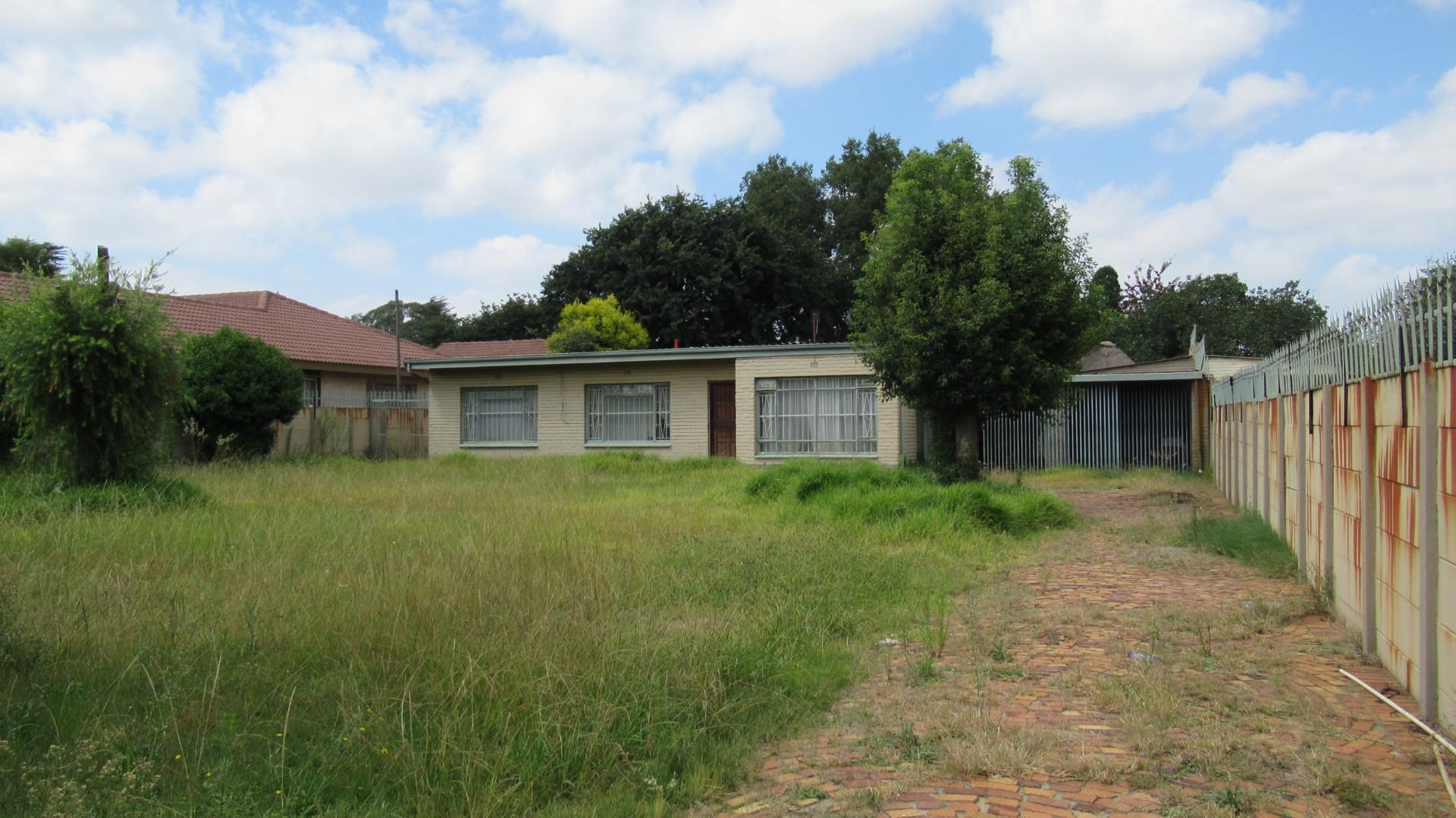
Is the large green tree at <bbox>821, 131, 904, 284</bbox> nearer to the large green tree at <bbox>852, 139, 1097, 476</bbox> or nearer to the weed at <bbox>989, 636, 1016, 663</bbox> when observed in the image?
the large green tree at <bbox>852, 139, 1097, 476</bbox>

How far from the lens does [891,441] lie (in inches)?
813

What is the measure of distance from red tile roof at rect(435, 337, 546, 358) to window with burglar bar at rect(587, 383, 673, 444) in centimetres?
1619

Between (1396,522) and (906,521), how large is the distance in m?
6.07

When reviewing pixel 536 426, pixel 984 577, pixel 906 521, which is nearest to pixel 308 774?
pixel 984 577

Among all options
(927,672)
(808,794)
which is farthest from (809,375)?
(808,794)

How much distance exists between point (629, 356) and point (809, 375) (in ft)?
14.0

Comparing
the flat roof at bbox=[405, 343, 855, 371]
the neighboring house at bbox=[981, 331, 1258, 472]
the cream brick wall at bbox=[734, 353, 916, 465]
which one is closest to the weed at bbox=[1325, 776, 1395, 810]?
the flat roof at bbox=[405, 343, 855, 371]

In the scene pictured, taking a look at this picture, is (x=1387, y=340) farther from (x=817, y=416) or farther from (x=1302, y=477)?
(x=817, y=416)

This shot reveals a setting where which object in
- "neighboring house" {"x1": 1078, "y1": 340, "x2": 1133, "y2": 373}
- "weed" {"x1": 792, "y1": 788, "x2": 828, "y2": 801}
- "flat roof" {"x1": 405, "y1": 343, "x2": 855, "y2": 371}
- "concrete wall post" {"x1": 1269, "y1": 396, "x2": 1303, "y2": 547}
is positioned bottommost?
"weed" {"x1": 792, "y1": 788, "x2": 828, "y2": 801}

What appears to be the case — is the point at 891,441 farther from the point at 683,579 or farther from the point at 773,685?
the point at 773,685

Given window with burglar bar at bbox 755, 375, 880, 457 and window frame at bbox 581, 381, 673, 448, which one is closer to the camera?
window with burglar bar at bbox 755, 375, 880, 457

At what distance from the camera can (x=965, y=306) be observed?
47.2ft

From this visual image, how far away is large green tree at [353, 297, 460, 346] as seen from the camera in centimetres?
5578

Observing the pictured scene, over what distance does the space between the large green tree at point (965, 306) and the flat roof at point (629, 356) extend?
4274 mm
